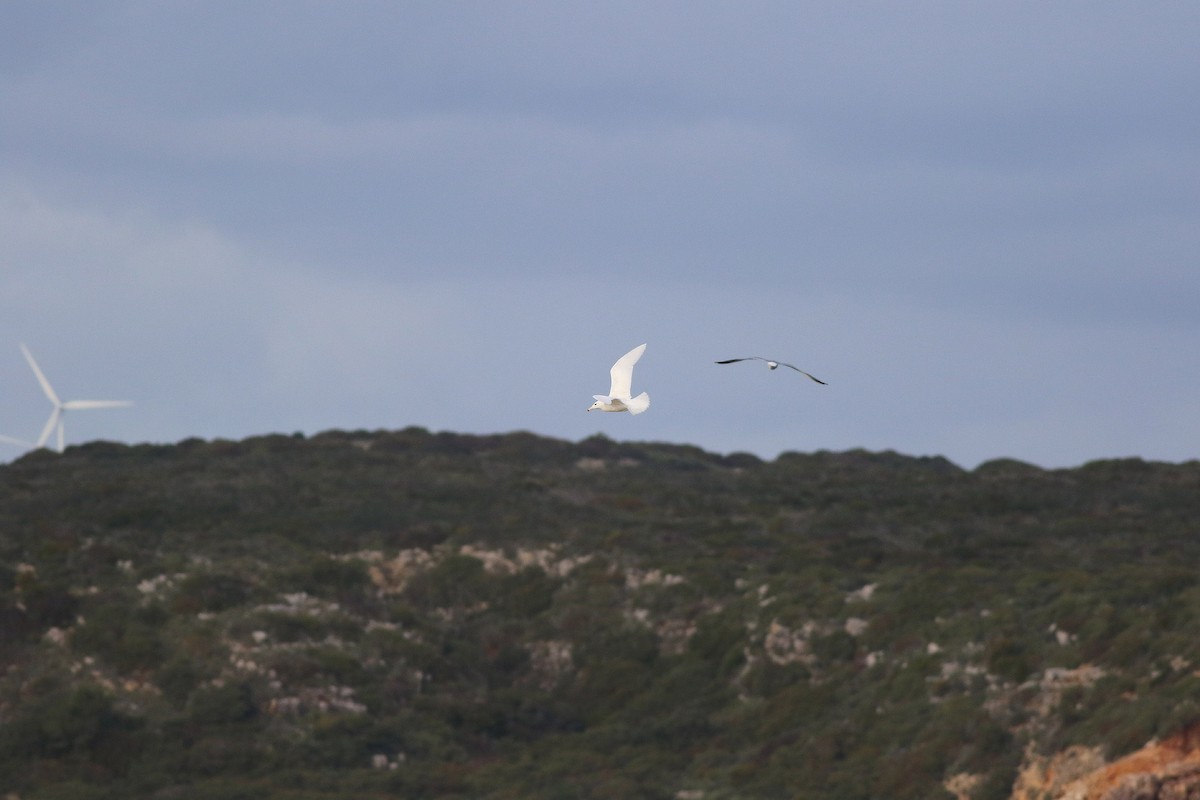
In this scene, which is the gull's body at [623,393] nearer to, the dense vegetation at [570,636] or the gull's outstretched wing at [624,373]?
the gull's outstretched wing at [624,373]

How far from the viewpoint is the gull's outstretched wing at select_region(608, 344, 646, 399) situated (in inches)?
1021

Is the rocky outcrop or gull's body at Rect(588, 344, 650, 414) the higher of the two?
→ gull's body at Rect(588, 344, 650, 414)

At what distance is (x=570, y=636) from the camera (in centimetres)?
5378

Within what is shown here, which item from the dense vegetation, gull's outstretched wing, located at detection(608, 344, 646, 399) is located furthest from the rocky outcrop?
gull's outstretched wing, located at detection(608, 344, 646, 399)

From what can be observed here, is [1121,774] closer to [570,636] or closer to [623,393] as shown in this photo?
[623,393]

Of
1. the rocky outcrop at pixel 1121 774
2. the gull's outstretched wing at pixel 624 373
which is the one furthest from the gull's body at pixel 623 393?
the rocky outcrop at pixel 1121 774

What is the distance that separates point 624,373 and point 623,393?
1.74 feet

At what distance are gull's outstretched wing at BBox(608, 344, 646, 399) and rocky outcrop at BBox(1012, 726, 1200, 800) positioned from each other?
1265cm

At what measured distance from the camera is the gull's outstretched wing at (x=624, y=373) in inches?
1021

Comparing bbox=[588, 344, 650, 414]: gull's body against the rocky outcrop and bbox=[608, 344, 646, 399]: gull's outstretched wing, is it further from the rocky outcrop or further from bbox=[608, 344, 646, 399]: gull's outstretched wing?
the rocky outcrop

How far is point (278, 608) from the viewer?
53.1 meters

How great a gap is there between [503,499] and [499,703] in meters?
20.7

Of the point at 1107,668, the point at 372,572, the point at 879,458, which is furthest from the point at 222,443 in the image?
the point at 1107,668

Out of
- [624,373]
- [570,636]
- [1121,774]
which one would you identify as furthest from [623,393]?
[570,636]
